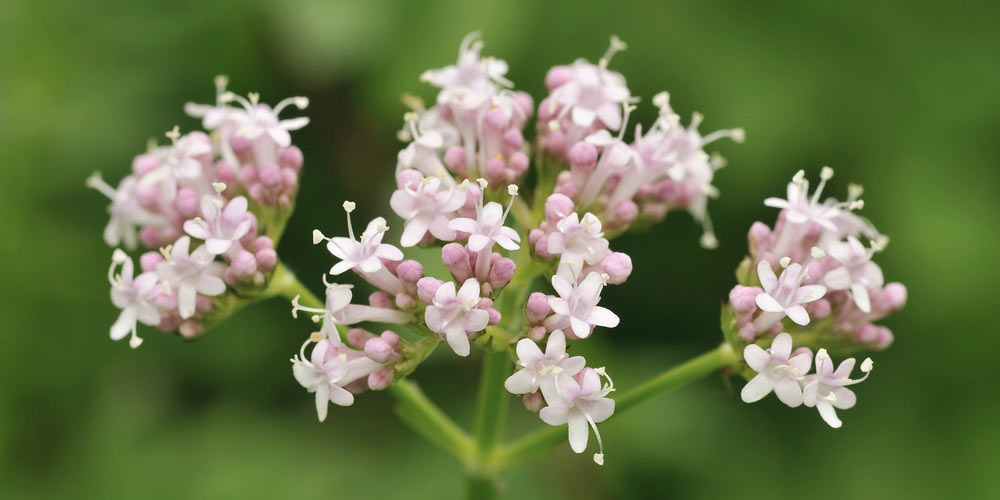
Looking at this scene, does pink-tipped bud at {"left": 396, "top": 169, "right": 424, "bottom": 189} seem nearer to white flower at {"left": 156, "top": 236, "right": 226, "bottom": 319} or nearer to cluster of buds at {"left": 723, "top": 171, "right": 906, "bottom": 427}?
white flower at {"left": 156, "top": 236, "right": 226, "bottom": 319}

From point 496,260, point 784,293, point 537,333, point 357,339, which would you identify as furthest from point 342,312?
point 784,293

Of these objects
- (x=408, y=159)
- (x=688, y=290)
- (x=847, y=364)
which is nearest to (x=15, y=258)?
(x=408, y=159)

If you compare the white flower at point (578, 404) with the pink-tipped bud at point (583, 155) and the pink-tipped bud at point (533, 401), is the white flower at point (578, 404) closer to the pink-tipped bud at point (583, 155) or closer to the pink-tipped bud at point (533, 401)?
the pink-tipped bud at point (533, 401)

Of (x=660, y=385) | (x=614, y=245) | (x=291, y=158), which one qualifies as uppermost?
(x=291, y=158)

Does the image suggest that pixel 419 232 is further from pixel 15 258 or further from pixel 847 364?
pixel 15 258

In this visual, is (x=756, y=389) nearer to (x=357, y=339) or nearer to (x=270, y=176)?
(x=357, y=339)

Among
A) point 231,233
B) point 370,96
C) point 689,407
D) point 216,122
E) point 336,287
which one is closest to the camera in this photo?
point 336,287
